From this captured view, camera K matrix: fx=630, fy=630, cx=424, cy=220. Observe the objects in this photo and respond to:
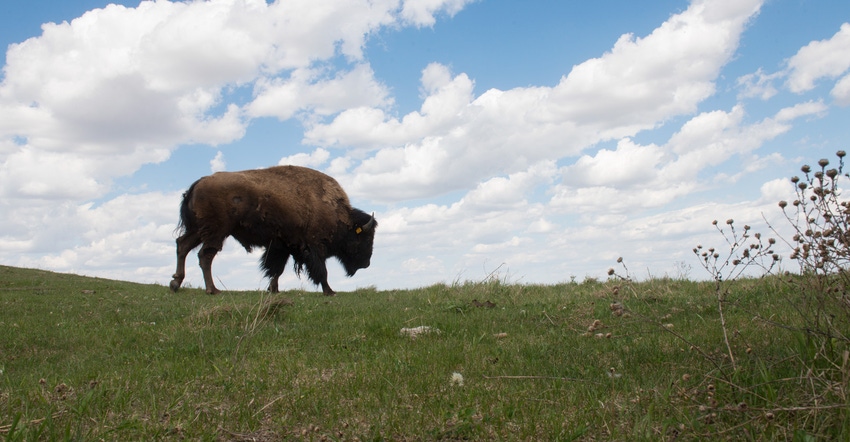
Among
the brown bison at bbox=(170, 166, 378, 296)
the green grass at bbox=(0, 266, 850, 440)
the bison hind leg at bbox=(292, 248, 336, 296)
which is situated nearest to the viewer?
the green grass at bbox=(0, 266, 850, 440)

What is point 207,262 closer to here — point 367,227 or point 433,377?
point 367,227

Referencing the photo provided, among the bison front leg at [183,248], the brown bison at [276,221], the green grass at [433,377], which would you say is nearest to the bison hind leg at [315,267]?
the brown bison at [276,221]

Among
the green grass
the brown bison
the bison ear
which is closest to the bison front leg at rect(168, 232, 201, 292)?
the brown bison

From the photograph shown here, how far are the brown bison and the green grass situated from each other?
607 centimetres

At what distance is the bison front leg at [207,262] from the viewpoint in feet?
44.6

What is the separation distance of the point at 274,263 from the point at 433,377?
11435 mm

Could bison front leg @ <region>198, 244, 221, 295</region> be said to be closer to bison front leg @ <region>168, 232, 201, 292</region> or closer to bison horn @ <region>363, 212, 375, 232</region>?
bison front leg @ <region>168, 232, 201, 292</region>

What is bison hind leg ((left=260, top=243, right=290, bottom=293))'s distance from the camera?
49.0 ft

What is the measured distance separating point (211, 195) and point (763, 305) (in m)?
10.7

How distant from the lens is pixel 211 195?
44.0ft

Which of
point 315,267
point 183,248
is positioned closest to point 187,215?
point 183,248

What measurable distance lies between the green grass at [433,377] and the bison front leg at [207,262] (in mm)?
6010

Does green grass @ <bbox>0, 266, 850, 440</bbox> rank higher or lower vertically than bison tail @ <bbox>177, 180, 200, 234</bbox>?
lower

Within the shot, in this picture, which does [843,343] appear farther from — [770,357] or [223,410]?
[223,410]
